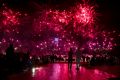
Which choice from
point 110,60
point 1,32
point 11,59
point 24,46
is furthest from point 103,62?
point 11,59

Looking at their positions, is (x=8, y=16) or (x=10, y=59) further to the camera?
(x=8, y=16)

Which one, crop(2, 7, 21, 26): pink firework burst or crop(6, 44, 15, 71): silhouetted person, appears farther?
crop(2, 7, 21, 26): pink firework burst

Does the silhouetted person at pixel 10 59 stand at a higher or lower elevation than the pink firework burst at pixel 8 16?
lower

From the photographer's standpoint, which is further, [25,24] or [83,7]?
[25,24]

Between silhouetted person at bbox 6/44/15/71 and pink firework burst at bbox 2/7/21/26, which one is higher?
pink firework burst at bbox 2/7/21/26

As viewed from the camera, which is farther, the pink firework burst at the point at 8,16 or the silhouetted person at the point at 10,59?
the pink firework burst at the point at 8,16

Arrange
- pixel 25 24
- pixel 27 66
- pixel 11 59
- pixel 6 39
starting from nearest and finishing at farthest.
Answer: pixel 11 59 < pixel 27 66 < pixel 6 39 < pixel 25 24

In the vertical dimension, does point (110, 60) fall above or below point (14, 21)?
below

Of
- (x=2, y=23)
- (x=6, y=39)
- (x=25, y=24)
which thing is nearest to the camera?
(x=2, y=23)

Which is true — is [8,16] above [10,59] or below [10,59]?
above

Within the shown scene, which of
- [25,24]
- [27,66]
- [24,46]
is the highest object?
[25,24]

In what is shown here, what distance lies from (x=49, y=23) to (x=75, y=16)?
4.96 m

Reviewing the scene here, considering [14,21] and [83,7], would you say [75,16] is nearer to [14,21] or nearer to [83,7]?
[83,7]

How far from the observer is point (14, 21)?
143 ft
